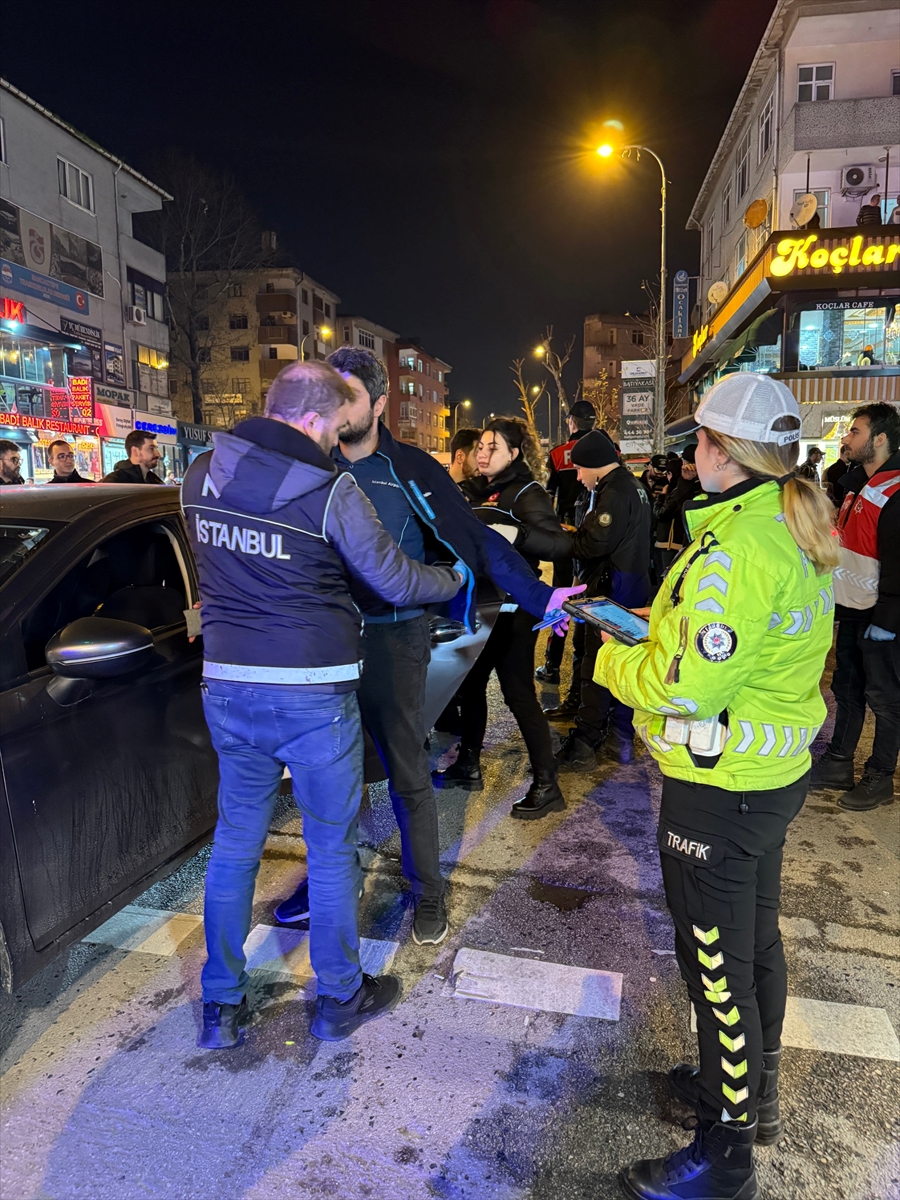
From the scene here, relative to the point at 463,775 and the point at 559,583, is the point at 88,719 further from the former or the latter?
the point at 559,583

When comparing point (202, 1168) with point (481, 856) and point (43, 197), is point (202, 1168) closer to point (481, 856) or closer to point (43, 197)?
point (481, 856)

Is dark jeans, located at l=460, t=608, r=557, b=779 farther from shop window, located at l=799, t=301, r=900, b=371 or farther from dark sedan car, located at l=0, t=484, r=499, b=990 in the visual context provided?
shop window, located at l=799, t=301, r=900, b=371

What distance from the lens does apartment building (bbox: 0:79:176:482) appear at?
2358 cm

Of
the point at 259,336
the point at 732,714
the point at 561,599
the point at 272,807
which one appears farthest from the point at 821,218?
the point at 259,336

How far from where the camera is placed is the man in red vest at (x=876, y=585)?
13.4ft

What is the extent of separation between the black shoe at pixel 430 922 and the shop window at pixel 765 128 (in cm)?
2749

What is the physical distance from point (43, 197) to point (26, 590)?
99.8 feet

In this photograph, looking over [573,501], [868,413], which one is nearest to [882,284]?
[573,501]

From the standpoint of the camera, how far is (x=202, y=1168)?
6.51ft

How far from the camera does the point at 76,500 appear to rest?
113 inches

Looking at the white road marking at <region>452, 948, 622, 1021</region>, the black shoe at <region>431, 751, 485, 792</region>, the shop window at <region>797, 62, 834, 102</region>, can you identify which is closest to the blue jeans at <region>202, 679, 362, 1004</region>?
the white road marking at <region>452, 948, 622, 1021</region>

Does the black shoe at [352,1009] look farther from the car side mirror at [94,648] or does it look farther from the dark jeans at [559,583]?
the dark jeans at [559,583]

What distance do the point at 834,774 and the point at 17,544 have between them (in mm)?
4449

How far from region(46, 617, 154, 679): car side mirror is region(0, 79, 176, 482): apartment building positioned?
21212 mm
